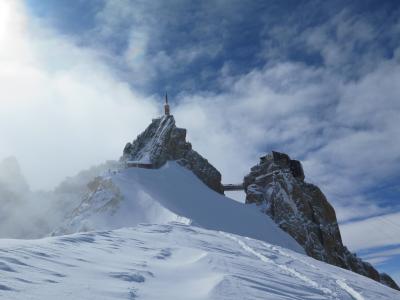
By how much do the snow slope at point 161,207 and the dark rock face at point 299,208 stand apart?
636cm

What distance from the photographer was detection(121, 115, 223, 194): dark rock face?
194 feet

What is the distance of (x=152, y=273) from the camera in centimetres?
934

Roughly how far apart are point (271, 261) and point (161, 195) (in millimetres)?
29918

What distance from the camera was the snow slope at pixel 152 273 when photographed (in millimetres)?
7258

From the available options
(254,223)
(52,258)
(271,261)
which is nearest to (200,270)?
(52,258)

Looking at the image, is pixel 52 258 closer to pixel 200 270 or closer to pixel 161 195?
pixel 200 270

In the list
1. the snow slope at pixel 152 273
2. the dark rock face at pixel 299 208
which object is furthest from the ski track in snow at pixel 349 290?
the dark rock face at pixel 299 208

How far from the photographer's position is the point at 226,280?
9070 millimetres

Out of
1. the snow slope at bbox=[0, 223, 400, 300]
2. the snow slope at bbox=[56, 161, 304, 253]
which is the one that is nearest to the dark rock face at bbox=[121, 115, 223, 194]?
the snow slope at bbox=[56, 161, 304, 253]

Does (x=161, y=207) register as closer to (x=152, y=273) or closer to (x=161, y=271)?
(x=161, y=271)

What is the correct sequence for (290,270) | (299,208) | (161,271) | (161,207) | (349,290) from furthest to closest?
(299,208)
(161,207)
(290,270)
(349,290)
(161,271)

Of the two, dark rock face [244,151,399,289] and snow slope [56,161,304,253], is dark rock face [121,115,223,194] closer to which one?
snow slope [56,161,304,253]

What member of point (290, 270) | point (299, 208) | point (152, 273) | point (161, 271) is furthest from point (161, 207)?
point (299, 208)

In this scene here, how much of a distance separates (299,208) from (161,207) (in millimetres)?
33004
